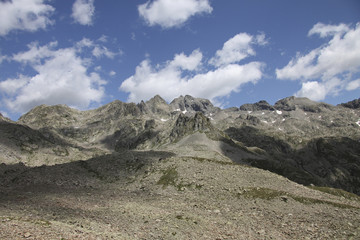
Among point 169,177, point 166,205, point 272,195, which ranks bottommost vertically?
point 166,205

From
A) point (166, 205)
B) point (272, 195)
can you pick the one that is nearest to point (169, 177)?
point (166, 205)

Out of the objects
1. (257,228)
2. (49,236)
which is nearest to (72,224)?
(49,236)

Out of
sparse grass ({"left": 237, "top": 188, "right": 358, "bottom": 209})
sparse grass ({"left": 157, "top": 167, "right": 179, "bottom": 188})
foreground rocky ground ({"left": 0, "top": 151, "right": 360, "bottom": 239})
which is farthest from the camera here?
sparse grass ({"left": 157, "top": 167, "right": 179, "bottom": 188})

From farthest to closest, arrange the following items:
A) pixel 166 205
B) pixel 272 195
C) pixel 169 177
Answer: pixel 169 177 < pixel 272 195 < pixel 166 205

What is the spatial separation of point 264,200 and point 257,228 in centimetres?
1146

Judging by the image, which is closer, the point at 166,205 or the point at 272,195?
the point at 166,205

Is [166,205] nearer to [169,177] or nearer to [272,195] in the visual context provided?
[169,177]

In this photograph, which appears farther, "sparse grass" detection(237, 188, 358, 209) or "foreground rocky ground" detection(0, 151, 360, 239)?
"sparse grass" detection(237, 188, 358, 209)

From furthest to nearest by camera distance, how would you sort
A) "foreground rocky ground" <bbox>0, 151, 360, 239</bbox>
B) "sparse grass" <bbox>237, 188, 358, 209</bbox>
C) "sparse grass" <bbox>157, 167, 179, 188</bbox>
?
"sparse grass" <bbox>157, 167, 179, 188</bbox> < "sparse grass" <bbox>237, 188, 358, 209</bbox> < "foreground rocky ground" <bbox>0, 151, 360, 239</bbox>

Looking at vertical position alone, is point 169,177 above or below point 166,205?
above

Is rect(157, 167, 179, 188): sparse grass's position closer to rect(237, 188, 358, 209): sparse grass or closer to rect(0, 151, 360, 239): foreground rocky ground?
rect(0, 151, 360, 239): foreground rocky ground

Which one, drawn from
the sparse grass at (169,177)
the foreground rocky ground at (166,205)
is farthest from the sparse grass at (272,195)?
the sparse grass at (169,177)

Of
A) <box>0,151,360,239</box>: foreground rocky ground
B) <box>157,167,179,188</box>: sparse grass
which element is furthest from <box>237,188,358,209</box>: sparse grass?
<box>157,167,179,188</box>: sparse grass

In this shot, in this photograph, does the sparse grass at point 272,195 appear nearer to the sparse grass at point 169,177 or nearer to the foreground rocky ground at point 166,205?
the foreground rocky ground at point 166,205
